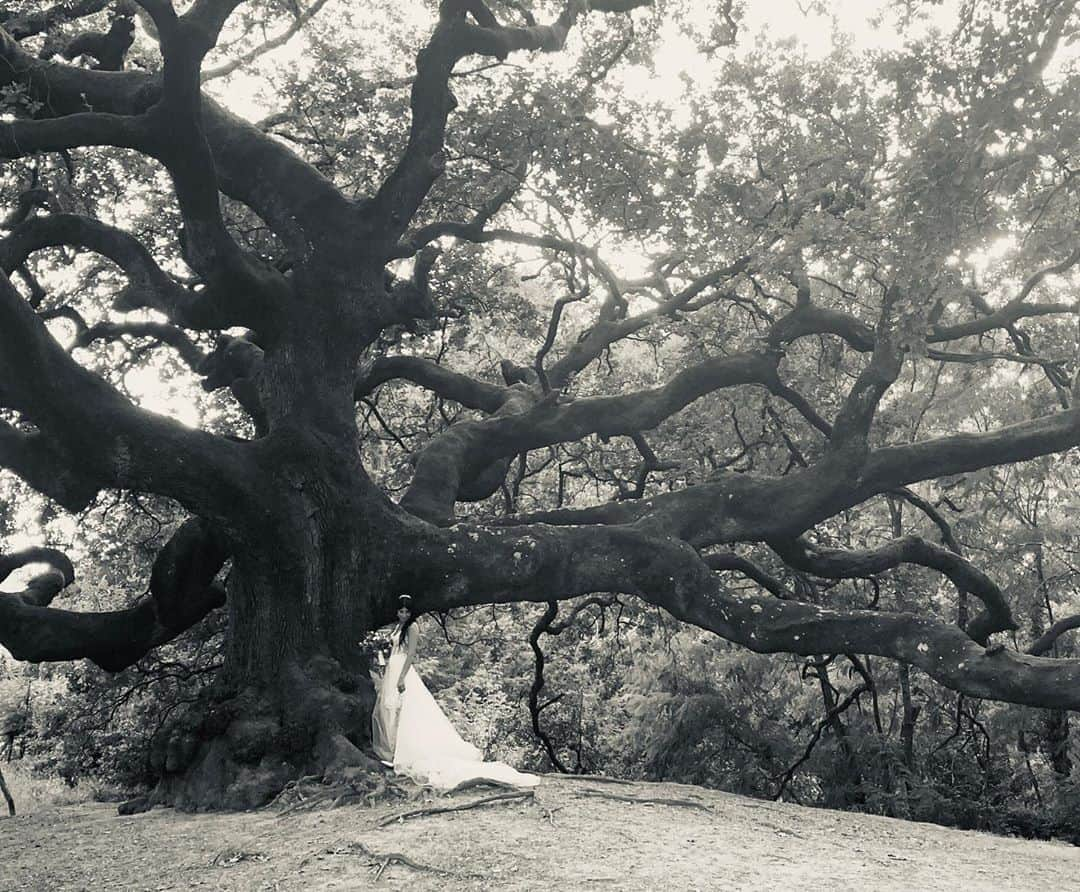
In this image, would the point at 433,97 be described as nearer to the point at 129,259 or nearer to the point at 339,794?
the point at 129,259

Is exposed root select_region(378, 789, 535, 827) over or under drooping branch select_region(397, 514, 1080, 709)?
under

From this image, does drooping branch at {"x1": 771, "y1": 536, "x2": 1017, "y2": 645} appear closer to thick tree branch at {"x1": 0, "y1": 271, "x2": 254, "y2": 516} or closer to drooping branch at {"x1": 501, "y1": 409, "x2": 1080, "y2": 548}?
drooping branch at {"x1": 501, "y1": 409, "x2": 1080, "y2": 548}

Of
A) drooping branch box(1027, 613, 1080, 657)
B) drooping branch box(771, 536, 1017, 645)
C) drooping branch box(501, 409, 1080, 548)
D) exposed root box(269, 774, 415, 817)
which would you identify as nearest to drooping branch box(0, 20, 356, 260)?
drooping branch box(501, 409, 1080, 548)

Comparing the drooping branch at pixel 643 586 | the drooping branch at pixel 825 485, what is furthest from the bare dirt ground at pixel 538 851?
the drooping branch at pixel 825 485

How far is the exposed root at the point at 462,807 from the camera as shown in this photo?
6.05m

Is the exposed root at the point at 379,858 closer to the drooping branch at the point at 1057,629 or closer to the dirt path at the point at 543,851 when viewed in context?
the dirt path at the point at 543,851

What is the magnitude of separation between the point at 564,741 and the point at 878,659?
222 inches

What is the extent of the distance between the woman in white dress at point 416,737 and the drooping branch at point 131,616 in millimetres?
2355

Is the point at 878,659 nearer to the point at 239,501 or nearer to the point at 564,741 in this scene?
A: the point at 564,741

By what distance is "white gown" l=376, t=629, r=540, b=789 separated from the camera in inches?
295

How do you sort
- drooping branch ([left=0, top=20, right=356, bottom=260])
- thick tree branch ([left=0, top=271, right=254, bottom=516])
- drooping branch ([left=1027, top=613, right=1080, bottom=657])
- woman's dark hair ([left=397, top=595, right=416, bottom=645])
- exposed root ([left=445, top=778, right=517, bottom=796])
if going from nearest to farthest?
1. exposed root ([left=445, top=778, right=517, bottom=796])
2. thick tree branch ([left=0, top=271, right=254, bottom=516])
3. woman's dark hair ([left=397, top=595, right=416, bottom=645])
4. drooping branch ([left=0, top=20, right=356, bottom=260])
5. drooping branch ([left=1027, top=613, right=1080, bottom=657])

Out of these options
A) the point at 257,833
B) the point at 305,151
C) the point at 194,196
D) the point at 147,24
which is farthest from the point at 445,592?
the point at 147,24

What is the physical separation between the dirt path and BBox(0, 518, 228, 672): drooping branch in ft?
7.30

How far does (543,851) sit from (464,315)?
9.15 m
